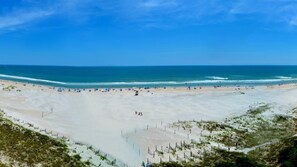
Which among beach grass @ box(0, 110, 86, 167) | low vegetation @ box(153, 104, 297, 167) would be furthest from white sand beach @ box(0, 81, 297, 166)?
beach grass @ box(0, 110, 86, 167)

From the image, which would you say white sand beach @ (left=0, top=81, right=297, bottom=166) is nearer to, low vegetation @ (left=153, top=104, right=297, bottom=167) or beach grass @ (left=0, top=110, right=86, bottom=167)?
low vegetation @ (left=153, top=104, right=297, bottom=167)

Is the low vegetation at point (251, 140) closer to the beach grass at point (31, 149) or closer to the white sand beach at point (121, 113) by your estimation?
the white sand beach at point (121, 113)

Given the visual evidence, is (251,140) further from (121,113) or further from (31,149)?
(31,149)

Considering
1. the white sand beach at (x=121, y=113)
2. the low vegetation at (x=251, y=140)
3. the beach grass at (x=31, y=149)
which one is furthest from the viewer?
the white sand beach at (x=121, y=113)

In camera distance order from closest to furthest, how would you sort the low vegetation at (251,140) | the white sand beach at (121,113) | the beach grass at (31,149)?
the beach grass at (31,149) → the low vegetation at (251,140) → the white sand beach at (121,113)

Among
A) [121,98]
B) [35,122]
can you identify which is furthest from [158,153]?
[121,98]

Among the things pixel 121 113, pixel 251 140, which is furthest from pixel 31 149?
pixel 121 113

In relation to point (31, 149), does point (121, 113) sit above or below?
below

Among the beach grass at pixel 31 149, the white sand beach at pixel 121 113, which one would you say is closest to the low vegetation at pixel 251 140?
the white sand beach at pixel 121 113
